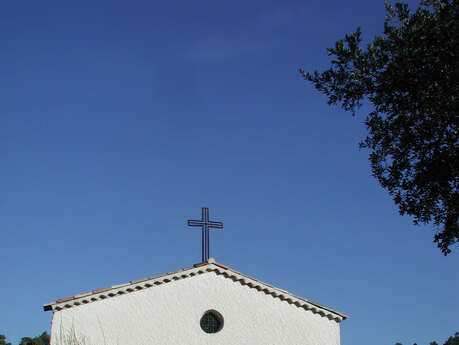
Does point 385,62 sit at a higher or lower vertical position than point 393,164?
higher

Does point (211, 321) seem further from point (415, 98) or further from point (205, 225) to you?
point (415, 98)

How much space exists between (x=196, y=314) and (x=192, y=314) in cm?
15

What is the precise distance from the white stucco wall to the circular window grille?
0.78 ft

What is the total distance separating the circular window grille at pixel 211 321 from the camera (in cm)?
1938

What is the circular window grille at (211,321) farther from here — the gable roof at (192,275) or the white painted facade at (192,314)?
the gable roof at (192,275)

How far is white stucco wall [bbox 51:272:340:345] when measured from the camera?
18.1 m

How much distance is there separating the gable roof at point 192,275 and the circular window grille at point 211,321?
5.06 feet

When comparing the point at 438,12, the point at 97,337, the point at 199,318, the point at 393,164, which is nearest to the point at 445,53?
the point at 438,12

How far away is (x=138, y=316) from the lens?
61.2 ft

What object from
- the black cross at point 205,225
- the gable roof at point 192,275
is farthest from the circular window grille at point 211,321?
→ the black cross at point 205,225

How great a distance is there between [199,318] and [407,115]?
10460mm

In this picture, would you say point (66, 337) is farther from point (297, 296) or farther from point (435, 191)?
point (435, 191)

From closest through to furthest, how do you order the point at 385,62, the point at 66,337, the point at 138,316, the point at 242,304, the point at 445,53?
the point at 445,53 < the point at 385,62 < the point at 66,337 < the point at 138,316 < the point at 242,304

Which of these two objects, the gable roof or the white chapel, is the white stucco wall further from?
the gable roof
